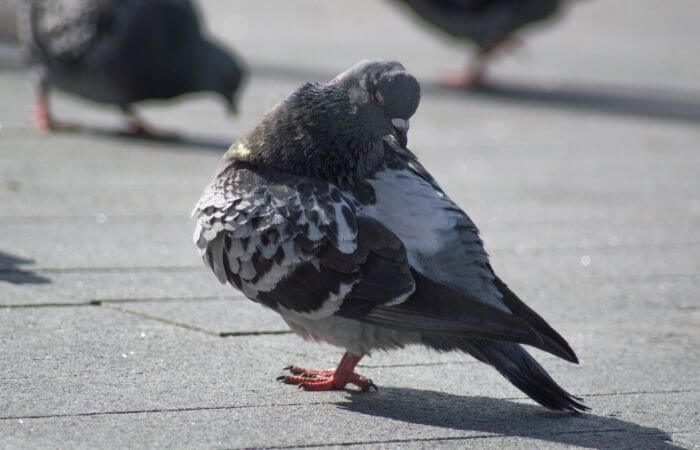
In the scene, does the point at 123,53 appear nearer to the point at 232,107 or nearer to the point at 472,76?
the point at 232,107

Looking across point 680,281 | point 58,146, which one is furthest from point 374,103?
point 58,146

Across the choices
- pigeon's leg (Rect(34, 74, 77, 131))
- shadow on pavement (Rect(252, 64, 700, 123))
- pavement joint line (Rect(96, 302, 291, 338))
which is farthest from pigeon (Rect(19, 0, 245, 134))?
pavement joint line (Rect(96, 302, 291, 338))

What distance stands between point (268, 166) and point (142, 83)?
15.4 feet

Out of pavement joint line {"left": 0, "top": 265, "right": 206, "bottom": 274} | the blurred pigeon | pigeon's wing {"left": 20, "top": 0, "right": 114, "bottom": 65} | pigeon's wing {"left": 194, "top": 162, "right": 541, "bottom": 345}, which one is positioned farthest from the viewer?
the blurred pigeon

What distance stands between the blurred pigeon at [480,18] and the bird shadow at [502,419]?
7799mm

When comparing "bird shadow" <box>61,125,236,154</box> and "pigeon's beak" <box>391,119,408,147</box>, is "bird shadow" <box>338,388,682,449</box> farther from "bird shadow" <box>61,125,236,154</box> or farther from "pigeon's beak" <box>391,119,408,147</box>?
"bird shadow" <box>61,125,236,154</box>

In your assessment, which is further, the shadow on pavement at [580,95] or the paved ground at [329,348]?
the shadow on pavement at [580,95]

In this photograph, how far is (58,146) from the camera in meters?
8.47

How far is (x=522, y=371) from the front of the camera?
4.02 m

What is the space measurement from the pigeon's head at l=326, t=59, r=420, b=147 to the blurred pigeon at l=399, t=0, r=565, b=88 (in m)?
7.50

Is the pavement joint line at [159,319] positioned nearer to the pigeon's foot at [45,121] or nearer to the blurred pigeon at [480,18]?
the pigeon's foot at [45,121]

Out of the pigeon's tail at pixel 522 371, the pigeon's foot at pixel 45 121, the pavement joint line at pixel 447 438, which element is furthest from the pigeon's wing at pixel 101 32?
the pavement joint line at pixel 447 438

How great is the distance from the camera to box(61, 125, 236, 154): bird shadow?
8945 millimetres

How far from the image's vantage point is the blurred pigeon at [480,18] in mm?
11648
